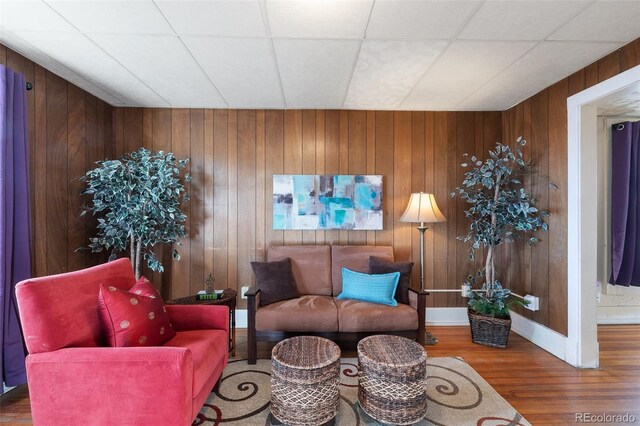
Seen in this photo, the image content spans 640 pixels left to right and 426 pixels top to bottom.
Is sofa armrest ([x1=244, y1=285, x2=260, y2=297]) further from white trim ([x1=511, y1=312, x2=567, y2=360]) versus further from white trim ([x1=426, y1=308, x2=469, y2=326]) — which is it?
white trim ([x1=511, y1=312, x2=567, y2=360])

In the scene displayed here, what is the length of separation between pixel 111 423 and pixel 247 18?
2326mm

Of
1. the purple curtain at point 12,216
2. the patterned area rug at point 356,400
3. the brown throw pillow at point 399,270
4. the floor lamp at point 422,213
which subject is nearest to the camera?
the patterned area rug at point 356,400

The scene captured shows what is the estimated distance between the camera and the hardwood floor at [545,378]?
184cm

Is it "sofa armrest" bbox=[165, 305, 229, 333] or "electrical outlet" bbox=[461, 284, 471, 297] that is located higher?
"sofa armrest" bbox=[165, 305, 229, 333]

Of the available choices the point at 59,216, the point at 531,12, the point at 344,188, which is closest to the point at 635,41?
the point at 531,12

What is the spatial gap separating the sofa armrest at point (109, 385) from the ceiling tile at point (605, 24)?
3.01 metres

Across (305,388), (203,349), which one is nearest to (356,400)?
(305,388)

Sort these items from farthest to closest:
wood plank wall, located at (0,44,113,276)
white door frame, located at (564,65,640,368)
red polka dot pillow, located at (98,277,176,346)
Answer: white door frame, located at (564,65,640,368), wood plank wall, located at (0,44,113,276), red polka dot pillow, located at (98,277,176,346)

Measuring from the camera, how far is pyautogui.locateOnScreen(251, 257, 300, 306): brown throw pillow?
261 centimetres

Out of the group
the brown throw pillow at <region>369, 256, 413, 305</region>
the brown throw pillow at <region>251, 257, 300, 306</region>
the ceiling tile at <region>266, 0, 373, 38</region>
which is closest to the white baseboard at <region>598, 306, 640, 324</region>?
the brown throw pillow at <region>369, 256, 413, 305</region>

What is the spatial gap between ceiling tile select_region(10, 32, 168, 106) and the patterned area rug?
2695 millimetres

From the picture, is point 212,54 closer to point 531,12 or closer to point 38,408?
point 531,12

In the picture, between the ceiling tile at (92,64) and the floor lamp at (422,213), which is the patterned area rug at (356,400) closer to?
the floor lamp at (422,213)

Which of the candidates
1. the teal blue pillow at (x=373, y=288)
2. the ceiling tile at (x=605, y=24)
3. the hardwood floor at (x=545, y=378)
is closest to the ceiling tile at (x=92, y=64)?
the hardwood floor at (x=545, y=378)
